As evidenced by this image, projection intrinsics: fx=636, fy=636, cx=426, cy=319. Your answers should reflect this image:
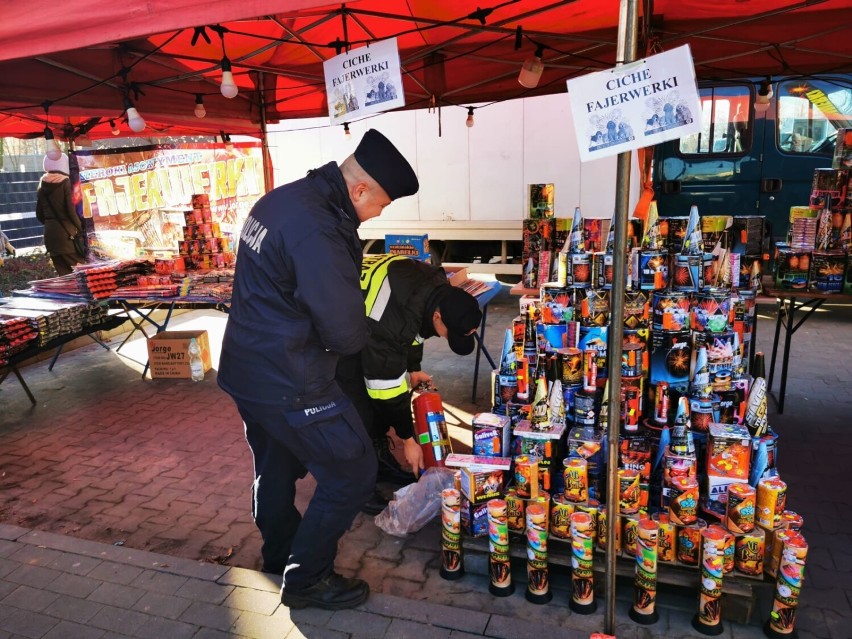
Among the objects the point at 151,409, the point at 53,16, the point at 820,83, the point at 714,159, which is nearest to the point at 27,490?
the point at 151,409

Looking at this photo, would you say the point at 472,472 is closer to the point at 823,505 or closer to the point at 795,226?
the point at 823,505

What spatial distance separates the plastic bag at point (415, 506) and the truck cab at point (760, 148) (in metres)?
6.06

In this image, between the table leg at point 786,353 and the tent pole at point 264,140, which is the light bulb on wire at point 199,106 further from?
the table leg at point 786,353

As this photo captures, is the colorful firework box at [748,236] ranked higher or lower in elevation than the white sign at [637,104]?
lower

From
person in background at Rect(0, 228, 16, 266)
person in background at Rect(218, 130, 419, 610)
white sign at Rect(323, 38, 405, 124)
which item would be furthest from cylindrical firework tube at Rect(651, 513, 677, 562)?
person in background at Rect(0, 228, 16, 266)

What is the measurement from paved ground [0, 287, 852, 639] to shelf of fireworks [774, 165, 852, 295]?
40.7 inches

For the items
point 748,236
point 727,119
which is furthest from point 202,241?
point 727,119

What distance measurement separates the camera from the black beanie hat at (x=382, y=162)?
2.49 m

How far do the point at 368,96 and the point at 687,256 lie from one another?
1.95 meters

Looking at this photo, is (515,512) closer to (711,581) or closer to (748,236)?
(711,581)

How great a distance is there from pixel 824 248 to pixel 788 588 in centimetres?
300

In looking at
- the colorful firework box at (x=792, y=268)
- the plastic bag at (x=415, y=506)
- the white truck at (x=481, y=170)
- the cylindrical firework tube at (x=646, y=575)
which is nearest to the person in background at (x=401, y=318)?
the plastic bag at (x=415, y=506)

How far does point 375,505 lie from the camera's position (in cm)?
373

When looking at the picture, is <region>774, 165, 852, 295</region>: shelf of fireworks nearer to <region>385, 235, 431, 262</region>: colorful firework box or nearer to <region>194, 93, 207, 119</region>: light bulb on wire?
<region>385, 235, 431, 262</region>: colorful firework box
